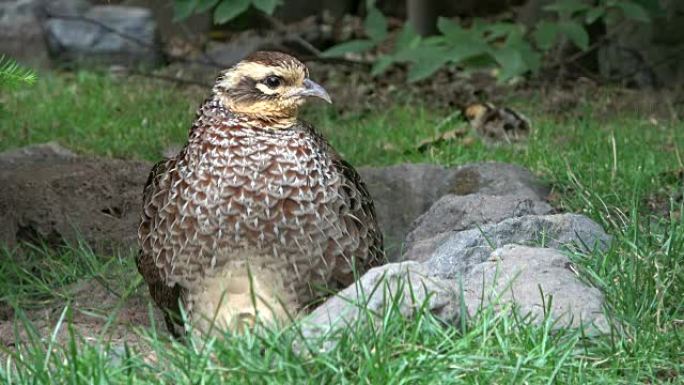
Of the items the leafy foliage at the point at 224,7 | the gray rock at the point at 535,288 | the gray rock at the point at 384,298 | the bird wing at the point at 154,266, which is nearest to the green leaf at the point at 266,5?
the leafy foliage at the point at 224,7

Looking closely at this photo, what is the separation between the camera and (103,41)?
9578 millimetres

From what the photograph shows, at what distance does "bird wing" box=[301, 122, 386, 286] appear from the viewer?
417 cm

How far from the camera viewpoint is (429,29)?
370 inches

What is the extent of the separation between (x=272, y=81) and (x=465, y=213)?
1.16 metres

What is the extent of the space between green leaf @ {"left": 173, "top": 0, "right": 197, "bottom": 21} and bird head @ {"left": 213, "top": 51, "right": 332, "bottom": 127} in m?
3.25

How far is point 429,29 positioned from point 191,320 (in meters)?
5.66

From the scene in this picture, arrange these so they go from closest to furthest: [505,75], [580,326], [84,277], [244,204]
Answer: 1. [580,326]
2. [244,204]
3. [84,277]
4. [505,75]

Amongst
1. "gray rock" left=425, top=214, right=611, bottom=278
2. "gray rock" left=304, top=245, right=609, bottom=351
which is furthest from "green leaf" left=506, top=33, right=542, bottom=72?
"gray rock" left=304, top=245, right=609, bottom=351

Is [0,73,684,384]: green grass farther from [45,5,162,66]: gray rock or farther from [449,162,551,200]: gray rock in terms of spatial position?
[45,5,162,66]: gray rock

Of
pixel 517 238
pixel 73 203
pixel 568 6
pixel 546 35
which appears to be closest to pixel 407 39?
pixel 546 35

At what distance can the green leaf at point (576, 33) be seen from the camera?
7.38 metres

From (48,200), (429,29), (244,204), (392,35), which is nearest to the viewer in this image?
(244,204)

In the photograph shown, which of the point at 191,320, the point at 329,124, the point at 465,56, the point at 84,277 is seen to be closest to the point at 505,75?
the point at 465,56

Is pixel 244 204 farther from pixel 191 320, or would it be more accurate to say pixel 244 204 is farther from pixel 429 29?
pixel 429 29
